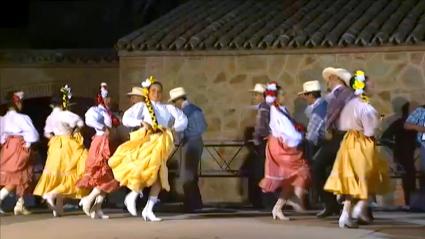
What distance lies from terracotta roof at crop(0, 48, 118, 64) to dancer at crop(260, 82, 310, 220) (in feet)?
19.8

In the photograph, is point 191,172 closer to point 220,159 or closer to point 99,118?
point 220,159

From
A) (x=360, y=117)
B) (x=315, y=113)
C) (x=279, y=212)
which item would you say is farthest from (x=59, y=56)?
(x=360, y=117)

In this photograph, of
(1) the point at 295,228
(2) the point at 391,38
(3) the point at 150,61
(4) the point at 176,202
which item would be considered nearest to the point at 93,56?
(3) the point at 150,61

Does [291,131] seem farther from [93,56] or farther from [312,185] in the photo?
[93,56]

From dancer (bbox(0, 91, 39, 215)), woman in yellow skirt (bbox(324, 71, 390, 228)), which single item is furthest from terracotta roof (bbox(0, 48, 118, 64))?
woman in yellow skirt (bbox(324, 71, 390, 228))

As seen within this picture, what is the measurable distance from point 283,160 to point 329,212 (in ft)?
3.24

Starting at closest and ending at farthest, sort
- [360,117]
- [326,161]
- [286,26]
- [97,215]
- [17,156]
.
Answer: [360,117]
[97,215]
[326,161]
[17,156]
[286,26]

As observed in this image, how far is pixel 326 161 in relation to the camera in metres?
11.4

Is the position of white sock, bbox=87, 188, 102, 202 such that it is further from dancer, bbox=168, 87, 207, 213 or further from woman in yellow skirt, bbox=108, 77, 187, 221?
dancer, bbox=168, 87, 207, 213

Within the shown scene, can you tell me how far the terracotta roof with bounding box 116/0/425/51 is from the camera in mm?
13234

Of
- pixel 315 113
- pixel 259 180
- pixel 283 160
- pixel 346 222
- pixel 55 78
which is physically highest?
pixel 55 78

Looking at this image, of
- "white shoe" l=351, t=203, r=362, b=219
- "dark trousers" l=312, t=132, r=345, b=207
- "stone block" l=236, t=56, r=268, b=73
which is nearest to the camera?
"white shoe" l=351, t=203, r=362, b=219

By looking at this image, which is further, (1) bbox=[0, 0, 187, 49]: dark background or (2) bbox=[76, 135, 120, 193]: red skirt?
(1) bbox=[0, 0, 187, 49]: dark background

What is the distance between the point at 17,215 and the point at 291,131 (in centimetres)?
415
